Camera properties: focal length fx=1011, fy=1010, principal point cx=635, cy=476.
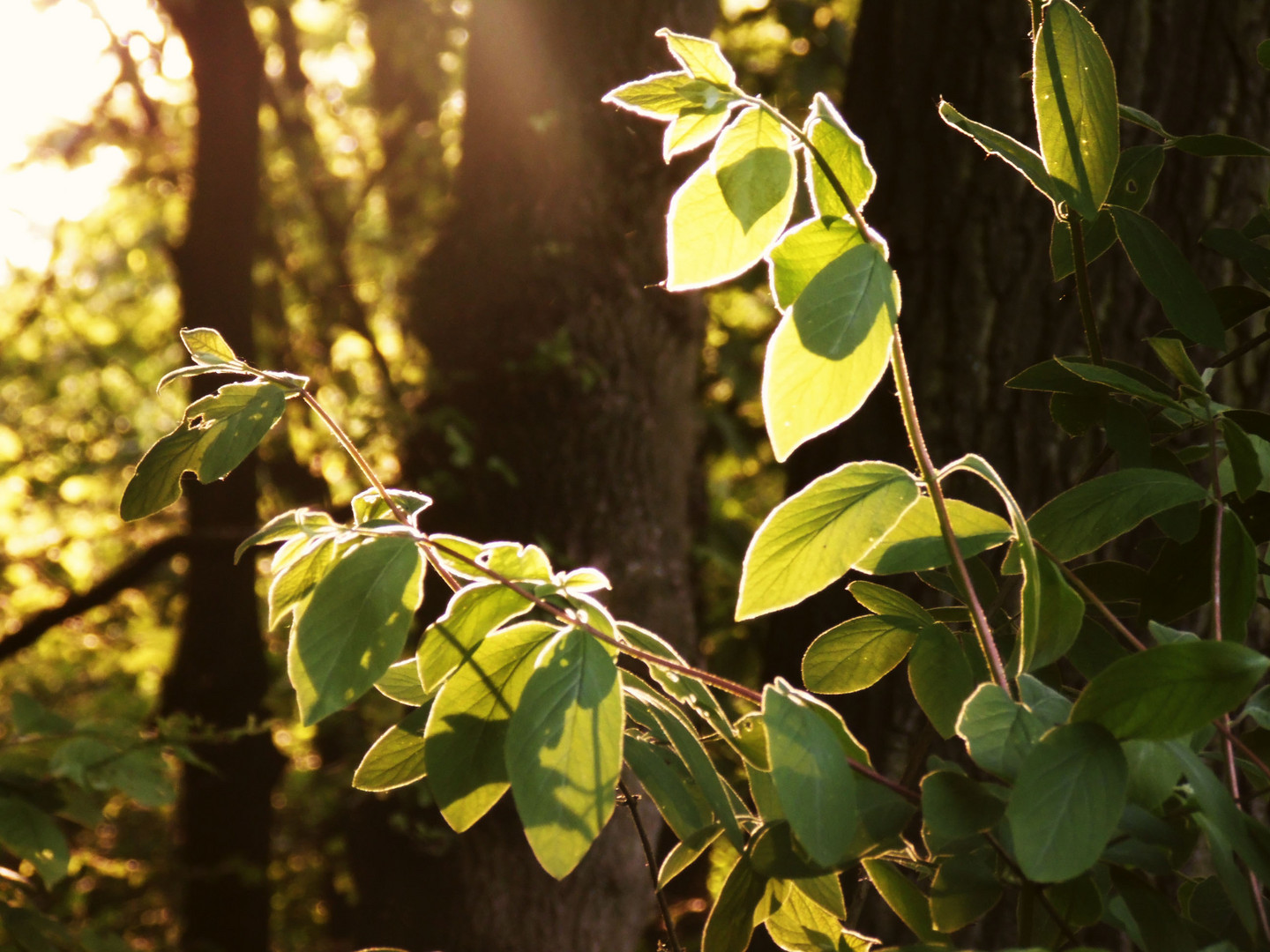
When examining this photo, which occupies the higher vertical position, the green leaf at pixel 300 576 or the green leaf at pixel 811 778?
the green leaf at pixel 300 576

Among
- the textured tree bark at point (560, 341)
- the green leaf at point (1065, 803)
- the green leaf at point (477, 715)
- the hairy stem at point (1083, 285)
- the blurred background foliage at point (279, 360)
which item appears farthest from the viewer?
the blurred background foliage at point (279, 360)

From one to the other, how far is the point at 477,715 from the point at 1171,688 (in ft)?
1.10

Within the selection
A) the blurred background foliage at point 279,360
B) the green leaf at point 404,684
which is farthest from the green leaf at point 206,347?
the blurred background foliage at point 279,360

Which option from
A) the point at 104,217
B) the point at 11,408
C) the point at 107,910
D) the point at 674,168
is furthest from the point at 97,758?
the point at 104,217

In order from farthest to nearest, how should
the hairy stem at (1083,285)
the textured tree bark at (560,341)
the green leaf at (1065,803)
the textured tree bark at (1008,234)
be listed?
the textured tree bark at (560,341), the textured tree bark at (1008,234), the hairy stem at (1083,285), the green leaf at (1065,803)

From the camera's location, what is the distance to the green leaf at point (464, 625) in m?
0.55

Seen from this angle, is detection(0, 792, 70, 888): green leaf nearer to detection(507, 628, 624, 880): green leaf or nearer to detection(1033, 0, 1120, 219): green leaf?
detection(507, 628, 624, 880): green leaf

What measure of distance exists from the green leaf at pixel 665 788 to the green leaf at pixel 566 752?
112 millimetres

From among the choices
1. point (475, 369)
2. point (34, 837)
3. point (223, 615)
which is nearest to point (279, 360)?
point (223, 615)

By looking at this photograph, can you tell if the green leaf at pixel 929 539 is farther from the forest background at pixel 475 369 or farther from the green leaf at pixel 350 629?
the forest background at pixel 475 369

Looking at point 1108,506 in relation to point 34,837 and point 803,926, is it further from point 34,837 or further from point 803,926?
point 34,837

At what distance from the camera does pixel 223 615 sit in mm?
3484

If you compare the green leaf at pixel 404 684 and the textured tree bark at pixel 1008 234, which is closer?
the green leaf at pixel 404 684

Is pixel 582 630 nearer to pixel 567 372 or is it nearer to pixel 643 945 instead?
pixel 567 372
